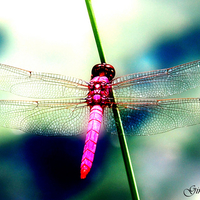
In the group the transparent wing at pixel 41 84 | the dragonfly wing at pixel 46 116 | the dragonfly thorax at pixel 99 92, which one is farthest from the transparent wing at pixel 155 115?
the transparent wing at pixel 41 84

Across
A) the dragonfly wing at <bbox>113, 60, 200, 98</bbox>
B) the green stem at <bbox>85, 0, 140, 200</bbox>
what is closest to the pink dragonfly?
the dragonfly wing at <bbox>113, 60, 200, 98</bbox>

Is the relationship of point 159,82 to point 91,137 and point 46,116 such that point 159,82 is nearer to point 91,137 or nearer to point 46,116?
point 91,137

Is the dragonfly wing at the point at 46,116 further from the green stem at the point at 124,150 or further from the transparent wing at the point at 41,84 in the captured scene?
the green stem at the point at 124,150

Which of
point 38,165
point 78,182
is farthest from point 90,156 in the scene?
point 38,165

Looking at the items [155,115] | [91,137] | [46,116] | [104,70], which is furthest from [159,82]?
[46,116]

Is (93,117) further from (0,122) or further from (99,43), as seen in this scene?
(0,122)

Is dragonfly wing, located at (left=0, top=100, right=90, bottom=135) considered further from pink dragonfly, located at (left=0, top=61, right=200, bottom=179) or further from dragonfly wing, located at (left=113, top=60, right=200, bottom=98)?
dragonfly wing, located at (left=113, top=60, right=200, bottom=98)
